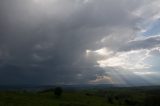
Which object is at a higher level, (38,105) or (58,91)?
(58,91)

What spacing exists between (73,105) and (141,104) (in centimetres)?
4712

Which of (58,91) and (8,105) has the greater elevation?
(58,91)

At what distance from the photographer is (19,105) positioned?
71750 mm

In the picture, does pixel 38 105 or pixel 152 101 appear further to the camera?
pixel 152 101

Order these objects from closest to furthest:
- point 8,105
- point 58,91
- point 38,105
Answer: point 8,105 → point 38,105 → point 58,91

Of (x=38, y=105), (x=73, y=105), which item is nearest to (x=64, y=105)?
(x=73, y=105)

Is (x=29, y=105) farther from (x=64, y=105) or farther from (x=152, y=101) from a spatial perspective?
(x=152, y=101)

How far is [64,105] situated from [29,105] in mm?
12254

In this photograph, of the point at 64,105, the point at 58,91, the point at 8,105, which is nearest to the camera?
the point at 8,105

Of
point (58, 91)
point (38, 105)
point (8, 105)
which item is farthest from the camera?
point (58, 91)

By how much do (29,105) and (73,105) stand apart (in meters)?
14.8

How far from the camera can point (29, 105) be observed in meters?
73.0

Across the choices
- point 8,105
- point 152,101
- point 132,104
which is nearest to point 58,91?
point 132,104

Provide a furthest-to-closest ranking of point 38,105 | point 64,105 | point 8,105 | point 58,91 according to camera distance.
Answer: point 58,91, point 64,105, point 38,105, point 8,105
